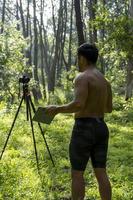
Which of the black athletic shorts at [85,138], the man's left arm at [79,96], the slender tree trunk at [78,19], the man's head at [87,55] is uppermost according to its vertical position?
the slender tree trunk at [78,19]

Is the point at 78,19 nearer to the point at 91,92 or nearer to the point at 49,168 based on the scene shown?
the point at 49,168

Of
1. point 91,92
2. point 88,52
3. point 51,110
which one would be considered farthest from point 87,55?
point 51,110

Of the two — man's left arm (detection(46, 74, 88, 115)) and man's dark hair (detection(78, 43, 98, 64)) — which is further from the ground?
man's dark hair (detection(78, 43, 98, 64))

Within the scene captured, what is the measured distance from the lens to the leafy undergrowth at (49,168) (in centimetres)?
726

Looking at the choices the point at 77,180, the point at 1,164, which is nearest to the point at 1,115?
the point at 1,164

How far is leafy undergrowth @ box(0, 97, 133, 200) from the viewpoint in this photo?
726cm

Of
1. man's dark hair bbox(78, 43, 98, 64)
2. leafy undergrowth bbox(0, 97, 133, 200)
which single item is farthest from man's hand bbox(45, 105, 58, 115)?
leafy undergrowth bbox(0, 97, 133, 200)

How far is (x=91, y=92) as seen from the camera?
5566mm

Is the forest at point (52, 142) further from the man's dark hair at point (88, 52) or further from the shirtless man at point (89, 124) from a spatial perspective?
the man's dark hair at point (88, 52)

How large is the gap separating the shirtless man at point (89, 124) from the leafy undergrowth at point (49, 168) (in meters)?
1.46

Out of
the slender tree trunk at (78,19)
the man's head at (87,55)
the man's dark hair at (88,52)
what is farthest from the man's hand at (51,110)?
the slender tree trunk at (78,19)

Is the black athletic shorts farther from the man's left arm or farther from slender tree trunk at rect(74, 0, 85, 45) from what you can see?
slender tree trunk at rect(74, 0, 85, 45)

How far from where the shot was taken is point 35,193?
7102 millimetres

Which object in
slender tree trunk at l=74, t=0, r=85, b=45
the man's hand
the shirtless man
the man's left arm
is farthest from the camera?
slender tree trunk at l=74, t=0, r=85, b=45
